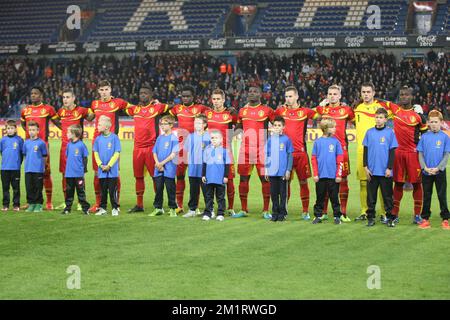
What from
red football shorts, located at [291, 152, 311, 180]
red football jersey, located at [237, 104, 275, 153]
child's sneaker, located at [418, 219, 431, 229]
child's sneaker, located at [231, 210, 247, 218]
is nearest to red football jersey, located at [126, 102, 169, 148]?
red football jersey, located at [237, 104, 275, 153]

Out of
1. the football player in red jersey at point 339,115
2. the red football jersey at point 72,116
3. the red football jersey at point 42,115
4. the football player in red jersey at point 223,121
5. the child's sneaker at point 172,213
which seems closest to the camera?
the football player in red jersey at point 339,115

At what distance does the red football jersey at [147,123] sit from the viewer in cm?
1538

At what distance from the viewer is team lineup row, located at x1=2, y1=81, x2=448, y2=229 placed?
45.4ft

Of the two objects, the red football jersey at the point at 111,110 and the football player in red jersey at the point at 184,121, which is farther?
the red football jersey at the point at 111,110

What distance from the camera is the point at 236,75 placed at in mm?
41500

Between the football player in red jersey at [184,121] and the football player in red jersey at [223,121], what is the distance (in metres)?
0.40

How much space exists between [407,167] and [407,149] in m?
0.31

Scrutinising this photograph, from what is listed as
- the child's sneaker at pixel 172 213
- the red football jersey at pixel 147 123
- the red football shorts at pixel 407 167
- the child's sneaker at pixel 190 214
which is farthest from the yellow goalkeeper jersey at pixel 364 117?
the red football jersey at pixel 147 123

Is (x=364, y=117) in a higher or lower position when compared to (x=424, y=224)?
higher

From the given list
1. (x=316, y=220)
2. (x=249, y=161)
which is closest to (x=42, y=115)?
(x=249, y=161)

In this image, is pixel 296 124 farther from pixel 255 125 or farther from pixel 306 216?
pixel 306 216

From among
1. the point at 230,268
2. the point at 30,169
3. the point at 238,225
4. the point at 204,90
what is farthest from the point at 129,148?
the point at 230,268

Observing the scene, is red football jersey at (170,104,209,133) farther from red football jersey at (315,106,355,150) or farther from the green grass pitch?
red football jersey at (315,106,355,150)

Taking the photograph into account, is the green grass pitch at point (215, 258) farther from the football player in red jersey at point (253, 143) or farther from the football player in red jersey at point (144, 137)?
the football player in red jersey at point (144, 137)
